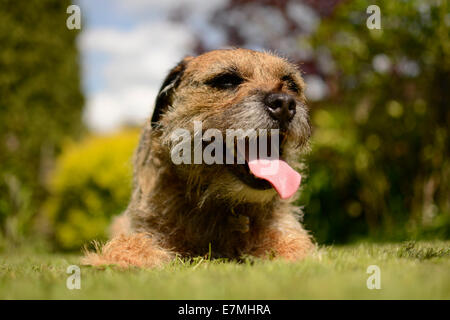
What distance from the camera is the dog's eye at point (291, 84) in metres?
3.99

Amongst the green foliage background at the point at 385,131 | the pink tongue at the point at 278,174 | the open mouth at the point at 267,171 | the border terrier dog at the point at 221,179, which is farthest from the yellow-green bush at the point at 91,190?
the pink tongue at the point at 278,174

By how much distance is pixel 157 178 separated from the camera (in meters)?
3.74

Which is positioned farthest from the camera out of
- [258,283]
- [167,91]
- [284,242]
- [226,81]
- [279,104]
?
[167,91]

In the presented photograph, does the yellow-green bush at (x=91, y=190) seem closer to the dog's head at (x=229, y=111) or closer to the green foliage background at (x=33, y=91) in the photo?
the green foliage background at (x=33, y=91)

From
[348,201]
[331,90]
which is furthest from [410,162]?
[331,90]

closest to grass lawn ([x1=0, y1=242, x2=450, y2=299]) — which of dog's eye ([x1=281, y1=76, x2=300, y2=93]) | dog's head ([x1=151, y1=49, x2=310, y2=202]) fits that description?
dog's head ([x1=151, y1=49, x2=310, y2=202])

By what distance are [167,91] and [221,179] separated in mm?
1086

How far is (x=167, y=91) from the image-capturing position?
3994 mm

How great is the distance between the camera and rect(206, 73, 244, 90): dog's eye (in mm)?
3701

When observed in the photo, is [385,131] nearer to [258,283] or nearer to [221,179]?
[221,179]

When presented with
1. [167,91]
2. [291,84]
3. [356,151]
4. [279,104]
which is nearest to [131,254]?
[279,104]

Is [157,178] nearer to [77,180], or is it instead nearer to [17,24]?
[77,180]

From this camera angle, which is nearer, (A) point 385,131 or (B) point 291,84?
(B) point 291,84

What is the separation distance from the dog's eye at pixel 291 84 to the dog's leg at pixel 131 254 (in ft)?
6.18
